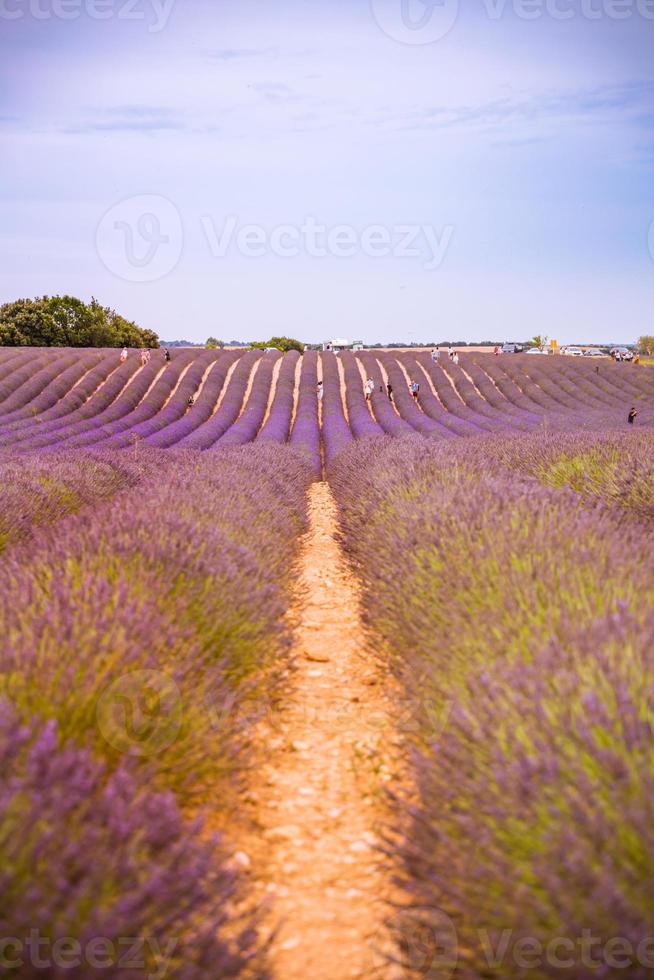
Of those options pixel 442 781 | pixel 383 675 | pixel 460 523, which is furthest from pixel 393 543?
pixel 442 781

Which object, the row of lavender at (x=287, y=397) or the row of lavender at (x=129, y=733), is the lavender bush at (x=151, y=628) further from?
the row of lavender at (x=287, y=397)

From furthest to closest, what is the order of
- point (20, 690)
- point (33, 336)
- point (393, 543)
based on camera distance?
point (33, 336), point (393, 543), point (20, 690)

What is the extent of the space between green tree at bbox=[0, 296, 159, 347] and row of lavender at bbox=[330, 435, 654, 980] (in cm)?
3957

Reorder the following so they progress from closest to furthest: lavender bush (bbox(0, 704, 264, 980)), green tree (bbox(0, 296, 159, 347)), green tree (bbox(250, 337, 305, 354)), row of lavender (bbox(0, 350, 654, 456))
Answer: lavender bush (bbox(0, 704, 264, 980)), row of lavender (bbox(0, 350, 654, 456)), green tree (bbox(0, 296, 159, 347)), green tree (bbox(250, 337, 305, 354))

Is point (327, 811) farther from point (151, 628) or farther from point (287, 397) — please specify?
point (287, 397)

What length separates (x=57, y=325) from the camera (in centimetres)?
3903

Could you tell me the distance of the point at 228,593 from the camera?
3.04 meters

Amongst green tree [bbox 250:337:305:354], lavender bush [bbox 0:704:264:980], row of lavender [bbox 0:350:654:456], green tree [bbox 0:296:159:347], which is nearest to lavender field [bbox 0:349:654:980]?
lavender bush [bbox 0:704:264:980]

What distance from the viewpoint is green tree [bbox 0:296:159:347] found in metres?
38.2

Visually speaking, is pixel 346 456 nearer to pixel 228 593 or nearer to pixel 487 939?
pixel 228 593

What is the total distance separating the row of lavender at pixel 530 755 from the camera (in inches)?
54.4

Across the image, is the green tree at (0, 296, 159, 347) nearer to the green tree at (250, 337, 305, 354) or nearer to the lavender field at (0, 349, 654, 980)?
the green tree at (250, 337, 305, 354)

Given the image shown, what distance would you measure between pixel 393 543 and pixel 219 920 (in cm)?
270

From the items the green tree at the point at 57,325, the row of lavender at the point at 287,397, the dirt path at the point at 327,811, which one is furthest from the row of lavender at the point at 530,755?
the green tree at the point at 57,325
